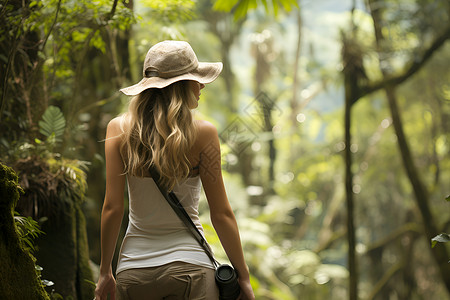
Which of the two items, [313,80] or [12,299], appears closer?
[12,299]

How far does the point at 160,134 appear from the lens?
2123 millimetres

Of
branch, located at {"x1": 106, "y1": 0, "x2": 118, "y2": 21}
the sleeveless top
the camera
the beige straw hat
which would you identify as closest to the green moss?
the sleeveless top

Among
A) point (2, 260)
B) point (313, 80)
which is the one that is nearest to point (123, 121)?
point (2, 260)

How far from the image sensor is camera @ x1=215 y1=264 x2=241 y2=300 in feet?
6.93

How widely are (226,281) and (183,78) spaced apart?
0.85 metres

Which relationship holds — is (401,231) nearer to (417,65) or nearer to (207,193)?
(417,65)

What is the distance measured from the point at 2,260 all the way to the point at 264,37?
1686cm

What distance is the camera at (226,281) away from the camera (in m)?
2.11

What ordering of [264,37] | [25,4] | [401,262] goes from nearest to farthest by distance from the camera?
[25,4] → [401,262] → [264,37]

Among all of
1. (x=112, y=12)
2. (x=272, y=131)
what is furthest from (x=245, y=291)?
(x=272, y=131)

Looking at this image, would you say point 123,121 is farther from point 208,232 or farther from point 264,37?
point 264,37

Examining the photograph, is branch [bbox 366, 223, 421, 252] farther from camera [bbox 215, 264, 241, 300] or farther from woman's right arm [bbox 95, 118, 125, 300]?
woman's right arm [bbox 95, 118, 125, 300]

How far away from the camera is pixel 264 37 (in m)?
18.4

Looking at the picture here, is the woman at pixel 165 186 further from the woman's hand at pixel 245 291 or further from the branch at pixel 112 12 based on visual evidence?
the branch at pixel 112 12
